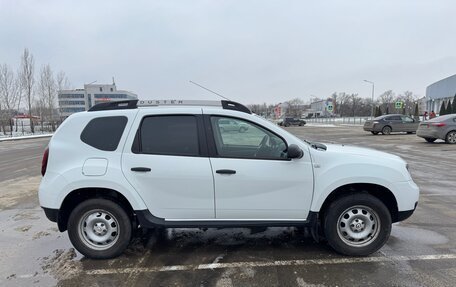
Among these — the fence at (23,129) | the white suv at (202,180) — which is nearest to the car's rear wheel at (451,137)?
the white suv at (202,180)

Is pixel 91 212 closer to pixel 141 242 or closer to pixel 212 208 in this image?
pixel 141 242

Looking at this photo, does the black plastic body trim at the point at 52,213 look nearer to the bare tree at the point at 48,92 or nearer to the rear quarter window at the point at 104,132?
the rear quarter window at the point at 104,132

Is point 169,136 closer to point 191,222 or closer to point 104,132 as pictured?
point 104,132

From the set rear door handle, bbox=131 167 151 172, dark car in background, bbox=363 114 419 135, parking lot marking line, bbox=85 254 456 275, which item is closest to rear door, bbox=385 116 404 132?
dark car in background, bbox=363 114 419 135

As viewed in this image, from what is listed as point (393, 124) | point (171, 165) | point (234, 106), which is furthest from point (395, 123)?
point (171, 165)

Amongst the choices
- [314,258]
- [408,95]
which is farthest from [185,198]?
[408,95]

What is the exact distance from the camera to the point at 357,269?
369 centimetres

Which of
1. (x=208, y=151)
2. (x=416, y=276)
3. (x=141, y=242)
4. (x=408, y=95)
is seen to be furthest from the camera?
(x=408, y=95)

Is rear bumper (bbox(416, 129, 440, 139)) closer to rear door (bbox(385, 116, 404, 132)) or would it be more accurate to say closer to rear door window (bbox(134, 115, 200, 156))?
rear door (bbox(385, 116, 404, 132))

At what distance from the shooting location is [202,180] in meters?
3.81

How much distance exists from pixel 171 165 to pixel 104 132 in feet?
3.07

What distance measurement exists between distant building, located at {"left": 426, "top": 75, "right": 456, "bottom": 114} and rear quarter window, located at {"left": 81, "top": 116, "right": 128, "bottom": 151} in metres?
55.6

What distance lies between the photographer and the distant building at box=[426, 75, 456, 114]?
4841cm

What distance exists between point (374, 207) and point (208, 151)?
211 cm
